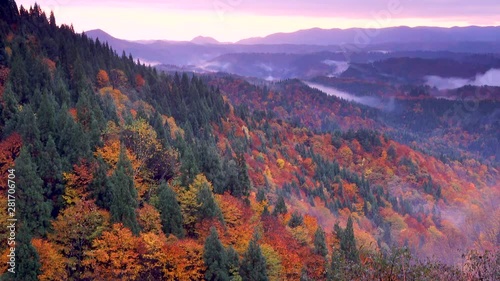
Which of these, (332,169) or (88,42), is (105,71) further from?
(332,169)

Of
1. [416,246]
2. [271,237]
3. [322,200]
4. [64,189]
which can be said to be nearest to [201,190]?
[271,237]

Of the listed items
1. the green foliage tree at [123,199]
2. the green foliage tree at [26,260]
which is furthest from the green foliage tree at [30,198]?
the green foliage tree at [123,199]

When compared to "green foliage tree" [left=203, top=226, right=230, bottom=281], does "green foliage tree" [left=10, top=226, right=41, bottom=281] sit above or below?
above

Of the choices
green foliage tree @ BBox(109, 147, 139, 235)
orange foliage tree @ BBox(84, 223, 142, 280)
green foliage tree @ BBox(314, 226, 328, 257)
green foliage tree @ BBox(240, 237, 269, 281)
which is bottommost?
green foliage tree @ BBox(314, 226, 328, 257)

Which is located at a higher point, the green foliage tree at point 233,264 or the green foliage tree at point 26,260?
the green foliage tree at point 26,260

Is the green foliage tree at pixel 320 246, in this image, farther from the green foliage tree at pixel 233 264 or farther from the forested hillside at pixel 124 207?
the green foliage tree at pixel 233 264

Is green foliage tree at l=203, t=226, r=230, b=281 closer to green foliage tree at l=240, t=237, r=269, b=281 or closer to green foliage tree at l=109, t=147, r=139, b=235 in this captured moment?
green foliage tree at l=240, t=237, r=269, b=281

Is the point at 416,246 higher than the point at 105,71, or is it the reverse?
the point at 105,71

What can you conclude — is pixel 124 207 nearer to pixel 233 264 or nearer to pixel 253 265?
pixel 233 264

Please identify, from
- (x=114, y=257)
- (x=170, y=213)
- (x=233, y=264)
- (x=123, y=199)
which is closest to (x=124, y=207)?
(x=123, y=199)

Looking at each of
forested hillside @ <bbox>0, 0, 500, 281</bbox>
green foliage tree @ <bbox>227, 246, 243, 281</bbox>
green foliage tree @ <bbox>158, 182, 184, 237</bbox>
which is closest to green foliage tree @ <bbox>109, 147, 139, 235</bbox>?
forested hillside @ <bbox>0, 0, 500, 281</bbox>

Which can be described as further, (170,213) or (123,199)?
(170,213)
